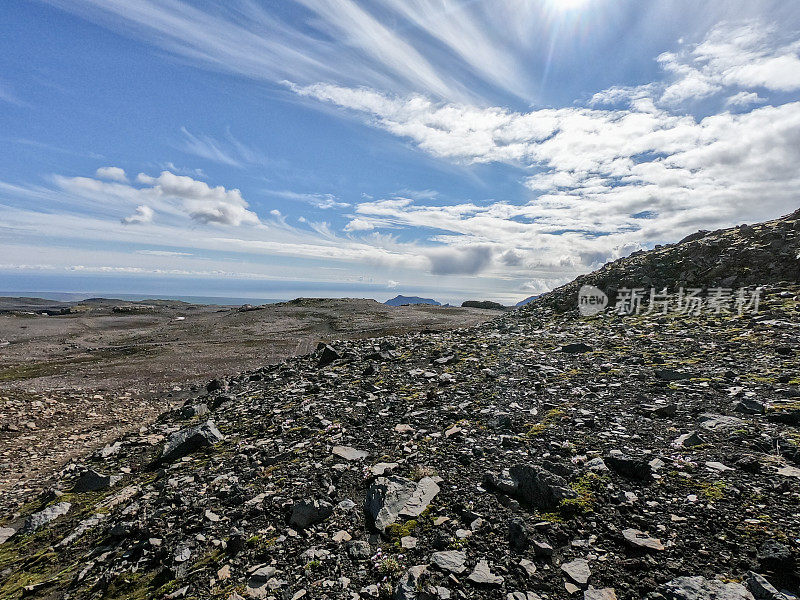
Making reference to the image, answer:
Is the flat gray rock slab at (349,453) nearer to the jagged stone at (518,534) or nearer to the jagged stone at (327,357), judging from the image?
the jagged stone at (518,534)

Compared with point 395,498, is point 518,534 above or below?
above

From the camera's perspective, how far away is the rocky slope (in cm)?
495

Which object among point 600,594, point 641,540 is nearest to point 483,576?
point 600,594

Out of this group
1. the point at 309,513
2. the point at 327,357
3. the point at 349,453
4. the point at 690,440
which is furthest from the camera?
the point at 327,357

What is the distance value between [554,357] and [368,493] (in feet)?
38.4

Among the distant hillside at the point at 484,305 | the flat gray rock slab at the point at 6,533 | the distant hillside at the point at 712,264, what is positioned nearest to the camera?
the flat gray rock slab at the point at 6,533

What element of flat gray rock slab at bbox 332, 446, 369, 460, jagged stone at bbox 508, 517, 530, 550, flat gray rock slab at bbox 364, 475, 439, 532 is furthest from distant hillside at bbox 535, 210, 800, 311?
jagged stone at bbox 508, 517, 530, 550

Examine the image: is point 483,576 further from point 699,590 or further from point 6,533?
point 6,533

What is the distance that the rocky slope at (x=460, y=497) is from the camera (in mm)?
4945

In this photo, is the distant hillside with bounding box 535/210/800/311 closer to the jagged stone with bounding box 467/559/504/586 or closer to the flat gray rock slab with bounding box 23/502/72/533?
the jagged stone with bounding box 467/559/504/586

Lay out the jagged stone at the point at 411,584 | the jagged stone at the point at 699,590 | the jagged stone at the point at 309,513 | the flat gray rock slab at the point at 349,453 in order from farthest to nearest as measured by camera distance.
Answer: the flat gray rock slab at the point at 349,453 < the jagged stone at the point at 309,513 < the jagged stone at the point at 411,584 < the jagged stone at the point at 699,590

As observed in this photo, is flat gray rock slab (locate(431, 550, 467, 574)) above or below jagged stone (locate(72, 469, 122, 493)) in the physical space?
above

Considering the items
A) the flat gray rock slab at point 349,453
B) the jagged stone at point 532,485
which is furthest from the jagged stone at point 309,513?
the jagged stone at point 532,485

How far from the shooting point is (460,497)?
21.7ft
